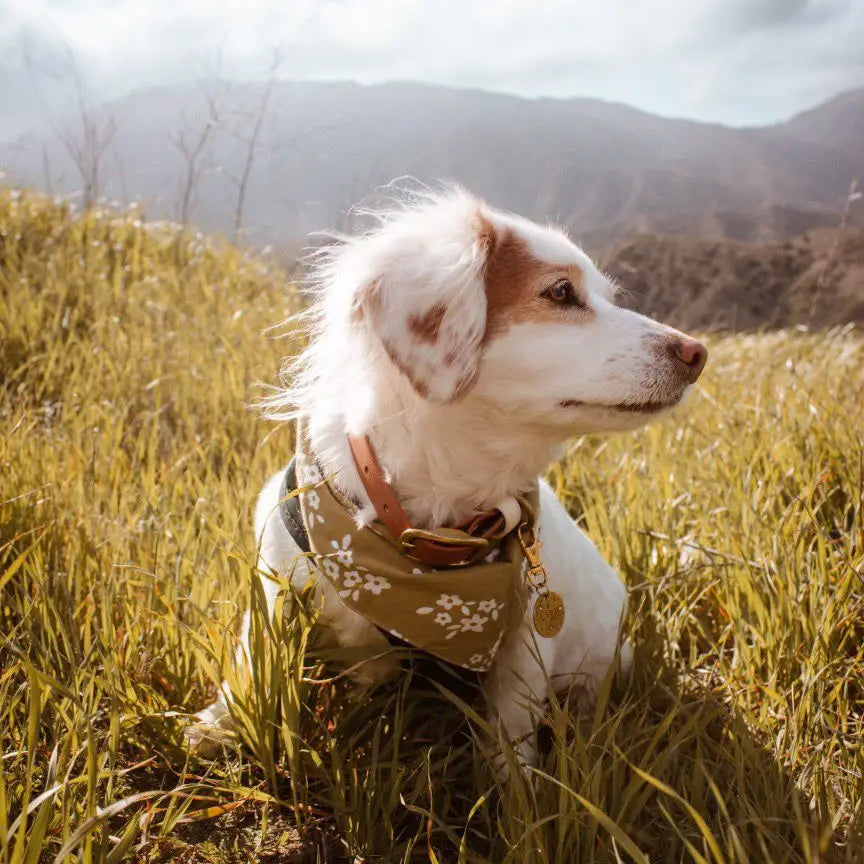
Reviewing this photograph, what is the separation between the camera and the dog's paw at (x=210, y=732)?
153 centimetres

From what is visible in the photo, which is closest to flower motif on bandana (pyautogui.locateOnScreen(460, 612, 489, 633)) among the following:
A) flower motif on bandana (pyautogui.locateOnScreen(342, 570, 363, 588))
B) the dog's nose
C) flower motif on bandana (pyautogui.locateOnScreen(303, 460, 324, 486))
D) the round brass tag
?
the round brass tag

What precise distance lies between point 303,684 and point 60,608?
63 cm

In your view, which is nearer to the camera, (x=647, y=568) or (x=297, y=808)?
(x=297, y=808)

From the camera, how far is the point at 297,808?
139 centimetres

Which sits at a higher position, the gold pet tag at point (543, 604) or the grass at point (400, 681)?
the gold pet tag at point (543, 604)

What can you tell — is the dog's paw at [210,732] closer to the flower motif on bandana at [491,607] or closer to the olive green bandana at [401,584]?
the olive green bandana at [401,584]

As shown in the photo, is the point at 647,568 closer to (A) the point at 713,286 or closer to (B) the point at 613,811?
(B) the point at 613,811

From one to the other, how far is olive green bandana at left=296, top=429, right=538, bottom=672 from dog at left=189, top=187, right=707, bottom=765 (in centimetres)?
3

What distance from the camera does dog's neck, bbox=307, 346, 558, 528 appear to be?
5.03 ft

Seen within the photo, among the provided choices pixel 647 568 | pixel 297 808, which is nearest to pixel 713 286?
pixel 647 568

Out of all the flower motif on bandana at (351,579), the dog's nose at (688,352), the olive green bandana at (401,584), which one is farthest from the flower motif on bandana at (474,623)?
the dog's nose at (688,352)

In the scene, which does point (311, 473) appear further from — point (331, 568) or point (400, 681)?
point (400, 681)

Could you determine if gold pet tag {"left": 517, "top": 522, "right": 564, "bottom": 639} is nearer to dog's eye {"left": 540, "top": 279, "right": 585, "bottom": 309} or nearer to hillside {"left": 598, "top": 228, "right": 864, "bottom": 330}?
dog's eye {"left": 540, "top": 279, "right": 585, "bottom": 309}

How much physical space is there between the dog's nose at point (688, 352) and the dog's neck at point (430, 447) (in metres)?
0.30
